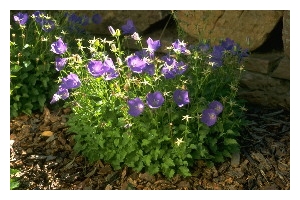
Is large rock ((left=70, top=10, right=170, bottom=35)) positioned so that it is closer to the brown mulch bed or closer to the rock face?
the rock face

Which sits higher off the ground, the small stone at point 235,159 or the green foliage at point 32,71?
the green foliage at point 32,71

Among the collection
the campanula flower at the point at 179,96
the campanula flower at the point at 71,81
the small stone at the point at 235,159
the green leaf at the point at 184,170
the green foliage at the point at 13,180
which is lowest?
the green foliage at the point at 13,180

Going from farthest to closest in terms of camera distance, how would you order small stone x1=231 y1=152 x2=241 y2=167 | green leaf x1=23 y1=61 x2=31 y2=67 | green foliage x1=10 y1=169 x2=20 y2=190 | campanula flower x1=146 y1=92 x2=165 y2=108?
green leaf x1=23 y1=61 x2=31 y2=67
small stone x1=231 y1=152 x2=241 y2=167
green foliage x1=10 y1=169 x2=20 y2=190
campanula flower x1=146 y1=92 x2=165 y2=108

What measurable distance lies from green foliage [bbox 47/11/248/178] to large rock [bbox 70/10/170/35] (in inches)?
41.8

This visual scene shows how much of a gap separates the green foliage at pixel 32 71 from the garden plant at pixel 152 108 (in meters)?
0.66

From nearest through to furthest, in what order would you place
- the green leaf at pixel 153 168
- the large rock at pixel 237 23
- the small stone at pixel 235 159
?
the green leaf at pixel 153 168, the small stone at pixel 235 159, the large rock at pixel 237 23

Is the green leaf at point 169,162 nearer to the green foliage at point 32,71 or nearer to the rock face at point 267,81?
the green foliage at point 32,71

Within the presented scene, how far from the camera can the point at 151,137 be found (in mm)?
3088

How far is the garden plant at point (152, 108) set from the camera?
3059mm

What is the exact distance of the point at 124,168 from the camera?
334 centimetres

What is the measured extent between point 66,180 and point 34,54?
111cm

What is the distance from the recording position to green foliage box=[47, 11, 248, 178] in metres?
3.13

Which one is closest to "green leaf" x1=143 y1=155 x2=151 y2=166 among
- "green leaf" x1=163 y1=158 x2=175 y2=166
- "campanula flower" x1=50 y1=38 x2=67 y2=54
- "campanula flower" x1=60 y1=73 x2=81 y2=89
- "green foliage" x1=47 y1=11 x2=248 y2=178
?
"green foliage" x1=47 y1=11 x2=248 y2=178

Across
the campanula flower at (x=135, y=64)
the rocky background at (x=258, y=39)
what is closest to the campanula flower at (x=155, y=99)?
the campanula flower at (x=135, y=64)
